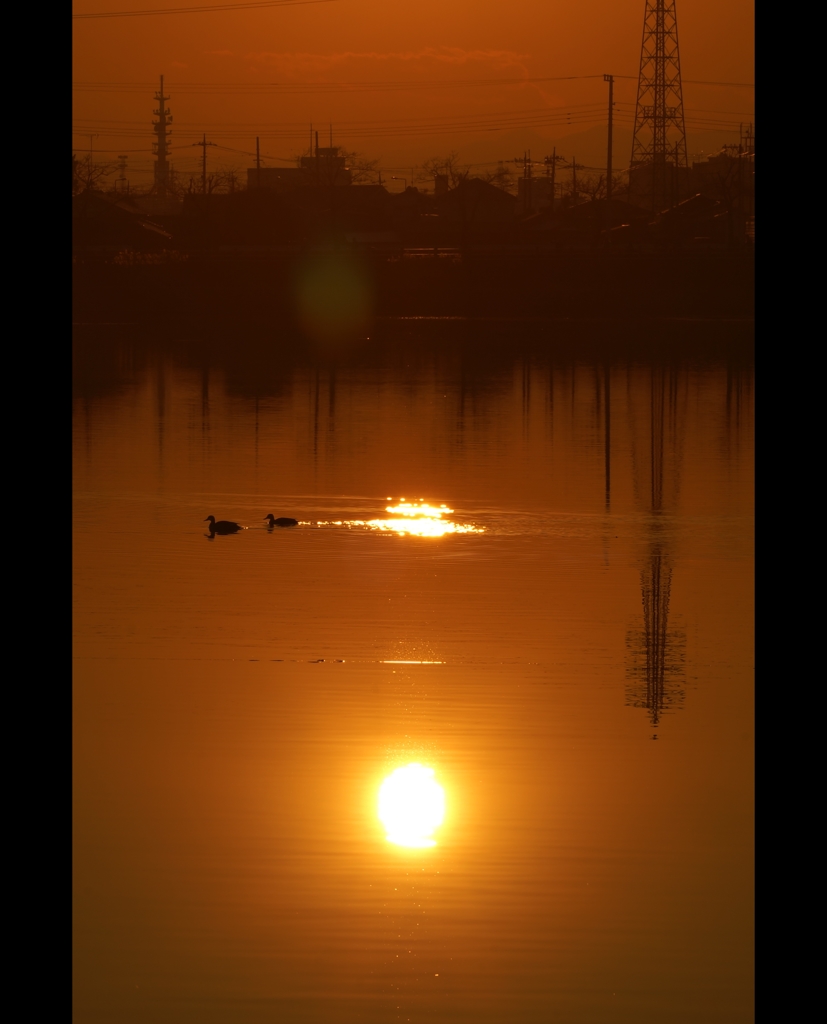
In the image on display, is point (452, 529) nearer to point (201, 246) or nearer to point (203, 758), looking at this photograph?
point (203, 758)

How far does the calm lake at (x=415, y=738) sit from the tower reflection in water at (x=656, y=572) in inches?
1.9

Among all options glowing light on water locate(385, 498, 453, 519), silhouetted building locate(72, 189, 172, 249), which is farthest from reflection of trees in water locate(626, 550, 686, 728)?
silhouetted building locate(72, 189, 172, 249)

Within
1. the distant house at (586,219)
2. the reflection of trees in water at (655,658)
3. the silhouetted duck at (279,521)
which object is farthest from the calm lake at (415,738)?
the distant house at (586,219)

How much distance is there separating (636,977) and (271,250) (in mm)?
76591

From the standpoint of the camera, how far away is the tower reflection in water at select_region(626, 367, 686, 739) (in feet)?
29.4

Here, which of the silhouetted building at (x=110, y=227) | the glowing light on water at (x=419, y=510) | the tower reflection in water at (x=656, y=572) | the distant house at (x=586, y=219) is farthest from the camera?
the distant house at (x=586, y=219)

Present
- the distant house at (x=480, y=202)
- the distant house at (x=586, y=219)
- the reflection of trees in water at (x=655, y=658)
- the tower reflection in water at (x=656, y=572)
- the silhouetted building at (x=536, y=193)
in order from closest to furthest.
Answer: the reflection of trees in water at (x=655, y=658)
the tower reflection in water at (x=656, y=572)
the distant house at (x=586, y=219)
the distant house at (x=480, y=202)
the silhouetted building at (x=536, y=193)

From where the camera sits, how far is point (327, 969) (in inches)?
210

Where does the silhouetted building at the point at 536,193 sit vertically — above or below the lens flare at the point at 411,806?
above

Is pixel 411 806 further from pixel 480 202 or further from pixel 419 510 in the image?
pixel 480 202

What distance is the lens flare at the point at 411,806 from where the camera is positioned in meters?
6.46

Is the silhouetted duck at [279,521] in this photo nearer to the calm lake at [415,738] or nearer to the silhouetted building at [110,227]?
the calm lake at [415,738]
